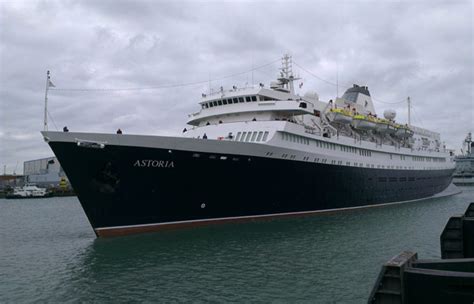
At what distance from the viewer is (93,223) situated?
766 inches

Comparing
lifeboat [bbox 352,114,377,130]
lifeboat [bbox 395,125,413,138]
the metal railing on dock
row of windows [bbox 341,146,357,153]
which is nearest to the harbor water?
the metal railing on dock

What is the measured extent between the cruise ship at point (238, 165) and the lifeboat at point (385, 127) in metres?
0.16

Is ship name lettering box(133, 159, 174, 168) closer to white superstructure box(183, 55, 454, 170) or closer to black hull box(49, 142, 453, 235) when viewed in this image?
black hull box(49, 142, 453, 235)

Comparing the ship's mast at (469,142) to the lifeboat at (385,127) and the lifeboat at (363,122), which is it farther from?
the lifeboat at (363,122)

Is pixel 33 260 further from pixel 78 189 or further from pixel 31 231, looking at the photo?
pixel 31 231

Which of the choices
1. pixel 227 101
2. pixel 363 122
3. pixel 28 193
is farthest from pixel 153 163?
pixel 28 193

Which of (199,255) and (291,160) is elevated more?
(291,160)

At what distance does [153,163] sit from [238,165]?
502 centimetres

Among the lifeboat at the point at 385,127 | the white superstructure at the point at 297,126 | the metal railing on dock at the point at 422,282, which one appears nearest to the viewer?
the metal railing on dock at the point at 422,282

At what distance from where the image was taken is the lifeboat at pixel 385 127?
128 ft

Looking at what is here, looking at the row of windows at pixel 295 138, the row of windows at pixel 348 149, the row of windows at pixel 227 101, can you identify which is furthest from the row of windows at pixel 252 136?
the row of windows at pixel 348 149

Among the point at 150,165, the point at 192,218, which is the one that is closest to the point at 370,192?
the point at 192,218

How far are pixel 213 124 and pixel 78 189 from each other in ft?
41.2

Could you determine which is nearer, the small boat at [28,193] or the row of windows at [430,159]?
the row of windows at [430,159]
